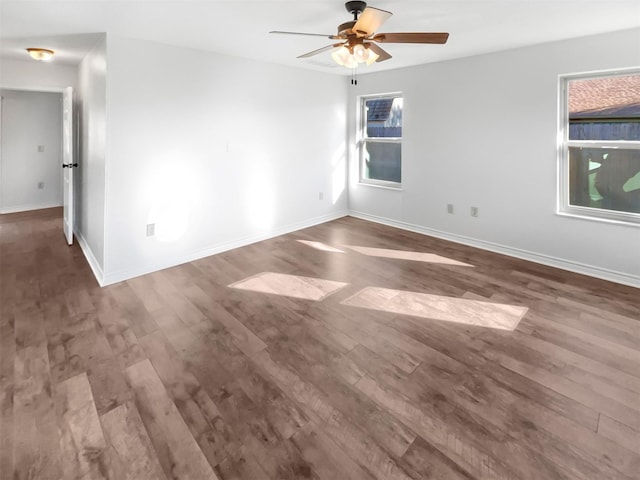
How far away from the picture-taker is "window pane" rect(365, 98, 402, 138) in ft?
17.4

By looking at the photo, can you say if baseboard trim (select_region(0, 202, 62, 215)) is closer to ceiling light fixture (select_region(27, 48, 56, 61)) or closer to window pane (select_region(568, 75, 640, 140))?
ceiling light fixture (select_region(27, 48, 56, 61))

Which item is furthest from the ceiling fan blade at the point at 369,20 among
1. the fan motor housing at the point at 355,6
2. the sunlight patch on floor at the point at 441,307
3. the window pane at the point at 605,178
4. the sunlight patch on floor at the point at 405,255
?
the window pane at the point at 605,178

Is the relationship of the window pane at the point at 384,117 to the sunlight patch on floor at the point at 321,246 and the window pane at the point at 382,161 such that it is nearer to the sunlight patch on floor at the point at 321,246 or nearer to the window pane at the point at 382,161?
the window pane at the point at 382,161

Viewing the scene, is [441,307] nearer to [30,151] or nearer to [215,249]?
[215,249]

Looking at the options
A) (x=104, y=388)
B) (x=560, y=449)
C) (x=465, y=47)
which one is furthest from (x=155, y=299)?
(x=465, y=47)

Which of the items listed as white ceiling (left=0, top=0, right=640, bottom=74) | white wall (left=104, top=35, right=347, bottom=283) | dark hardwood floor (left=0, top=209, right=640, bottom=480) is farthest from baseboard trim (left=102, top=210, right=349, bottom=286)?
white ceiling (left=0, top=0, right=640, bottom=74)

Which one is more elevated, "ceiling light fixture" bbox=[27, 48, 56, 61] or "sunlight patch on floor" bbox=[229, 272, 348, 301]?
"ceiling light fixture" bbox=[27, 48, 56, 61]

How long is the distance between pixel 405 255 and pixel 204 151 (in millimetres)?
2688

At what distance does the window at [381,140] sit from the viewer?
17.5ft

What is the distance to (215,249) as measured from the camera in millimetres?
4309

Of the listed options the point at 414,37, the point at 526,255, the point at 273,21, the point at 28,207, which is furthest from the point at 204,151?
the point at 28,207

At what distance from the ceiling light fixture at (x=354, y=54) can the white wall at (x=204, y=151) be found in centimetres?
189

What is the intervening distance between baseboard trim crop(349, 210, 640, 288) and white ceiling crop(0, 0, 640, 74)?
2.24 m

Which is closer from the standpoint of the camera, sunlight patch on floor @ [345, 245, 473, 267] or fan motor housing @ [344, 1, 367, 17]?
fan motor housing @ [344, 1, 367, 17]
